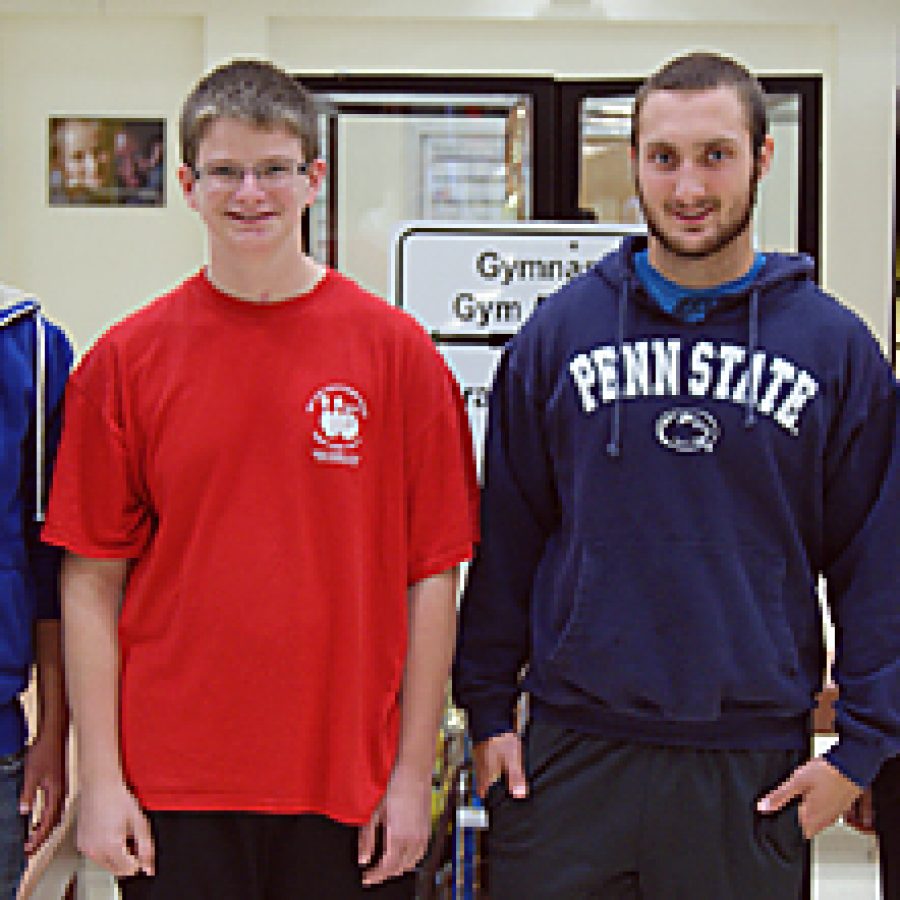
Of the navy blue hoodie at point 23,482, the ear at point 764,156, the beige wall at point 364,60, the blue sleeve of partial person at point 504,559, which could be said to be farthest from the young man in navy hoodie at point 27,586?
the beige wall at point 364,60

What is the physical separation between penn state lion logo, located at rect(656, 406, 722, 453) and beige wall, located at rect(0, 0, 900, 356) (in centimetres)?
316

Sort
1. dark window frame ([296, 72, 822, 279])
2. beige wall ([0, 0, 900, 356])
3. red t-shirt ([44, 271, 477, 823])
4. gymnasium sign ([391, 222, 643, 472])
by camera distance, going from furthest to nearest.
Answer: beige wall ([0, 0, 900, 356])
dark window frame ([296, 72, 822, 279])
gymnasium sign ([391, 222, 643, 472])
red t-shirt ([44, 271, 477, 823])

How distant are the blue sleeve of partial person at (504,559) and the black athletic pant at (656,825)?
0.35 ft

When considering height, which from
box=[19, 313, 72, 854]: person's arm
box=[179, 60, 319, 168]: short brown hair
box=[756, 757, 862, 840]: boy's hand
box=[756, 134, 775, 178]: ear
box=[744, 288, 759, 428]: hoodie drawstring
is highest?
box=[179, 60, 319, 168]: short brown hair

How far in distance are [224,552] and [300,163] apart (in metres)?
0.46

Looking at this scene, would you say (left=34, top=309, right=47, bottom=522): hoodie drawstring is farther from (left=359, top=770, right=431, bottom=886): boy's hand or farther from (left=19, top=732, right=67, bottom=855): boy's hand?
(left=359, top=770, right=431, bottom=886): boy's hand

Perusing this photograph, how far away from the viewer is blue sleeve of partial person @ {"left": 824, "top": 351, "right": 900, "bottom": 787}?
1.67 metres

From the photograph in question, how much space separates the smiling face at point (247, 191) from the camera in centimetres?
163

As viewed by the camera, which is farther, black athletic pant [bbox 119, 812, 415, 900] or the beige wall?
the beige wall

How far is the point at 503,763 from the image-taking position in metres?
1.76

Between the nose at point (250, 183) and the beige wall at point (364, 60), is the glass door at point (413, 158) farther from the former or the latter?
the nose at point (250, 183)

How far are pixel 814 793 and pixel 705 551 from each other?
32 cm

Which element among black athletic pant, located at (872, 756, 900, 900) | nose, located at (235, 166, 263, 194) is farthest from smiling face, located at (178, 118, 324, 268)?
black athletic pant, located at (872, 756, 900, 900)

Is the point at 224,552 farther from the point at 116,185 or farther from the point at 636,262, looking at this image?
the point at 116,185
